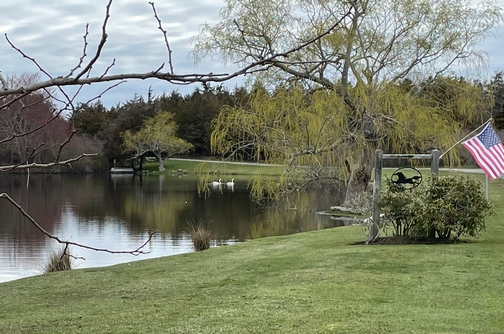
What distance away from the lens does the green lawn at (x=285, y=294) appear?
6160mm

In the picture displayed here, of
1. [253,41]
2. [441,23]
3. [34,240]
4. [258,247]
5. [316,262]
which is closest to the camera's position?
[316,262]

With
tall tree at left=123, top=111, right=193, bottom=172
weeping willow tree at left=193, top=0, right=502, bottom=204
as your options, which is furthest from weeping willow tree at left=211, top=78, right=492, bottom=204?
tall tree at left=123, top=111, right=193, bottom=172

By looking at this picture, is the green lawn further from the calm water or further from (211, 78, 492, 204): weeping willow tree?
(211, 78, 492, 204): weeping willow tree

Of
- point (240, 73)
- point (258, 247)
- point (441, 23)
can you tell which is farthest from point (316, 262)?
point (441, 23)

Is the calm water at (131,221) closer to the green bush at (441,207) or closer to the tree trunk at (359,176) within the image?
the tree trunk at (359,176)

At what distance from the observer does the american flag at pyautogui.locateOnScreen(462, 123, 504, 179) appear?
13.9 metres

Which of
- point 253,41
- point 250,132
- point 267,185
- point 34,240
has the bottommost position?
point 34,240

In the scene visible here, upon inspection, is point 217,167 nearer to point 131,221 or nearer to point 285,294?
point 131,221

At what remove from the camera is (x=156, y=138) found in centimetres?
6800

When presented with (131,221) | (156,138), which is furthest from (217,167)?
(156,138)

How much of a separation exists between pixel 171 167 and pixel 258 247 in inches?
2454

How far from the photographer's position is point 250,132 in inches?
867

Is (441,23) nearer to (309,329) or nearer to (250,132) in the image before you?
(250,132)

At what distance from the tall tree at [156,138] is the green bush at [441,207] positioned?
56.5 m
